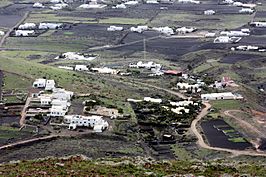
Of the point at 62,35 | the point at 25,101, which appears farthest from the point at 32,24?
the point at 25,101

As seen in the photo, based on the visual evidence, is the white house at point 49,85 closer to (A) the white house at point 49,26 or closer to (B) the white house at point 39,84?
(B) the white house at point 39,84

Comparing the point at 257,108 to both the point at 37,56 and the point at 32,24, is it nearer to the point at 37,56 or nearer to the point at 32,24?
the point at 37,56

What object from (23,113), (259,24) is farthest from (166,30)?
(23,113)

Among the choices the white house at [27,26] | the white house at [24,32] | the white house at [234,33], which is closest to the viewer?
the white house at [234,33]

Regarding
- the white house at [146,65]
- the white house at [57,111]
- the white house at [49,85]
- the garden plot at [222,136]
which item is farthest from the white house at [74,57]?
the garden plot at [222,136]

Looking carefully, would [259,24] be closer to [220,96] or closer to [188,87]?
[188,87]

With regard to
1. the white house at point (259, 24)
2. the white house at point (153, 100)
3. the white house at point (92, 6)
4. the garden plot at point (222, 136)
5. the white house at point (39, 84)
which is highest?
the white house at point (92, 6)

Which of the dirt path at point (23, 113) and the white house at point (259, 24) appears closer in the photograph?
the dirt path at point (23, 113)

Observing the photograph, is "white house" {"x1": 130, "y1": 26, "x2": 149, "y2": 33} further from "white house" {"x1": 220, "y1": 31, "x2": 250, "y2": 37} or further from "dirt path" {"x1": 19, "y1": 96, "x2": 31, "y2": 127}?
"dirt path" {"x1": 19, "y1": 96, "x2": 31, "y2": 127}

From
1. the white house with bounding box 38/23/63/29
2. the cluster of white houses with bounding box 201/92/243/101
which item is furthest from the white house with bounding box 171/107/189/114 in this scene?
the white house with bounding box 38/23/63/29
